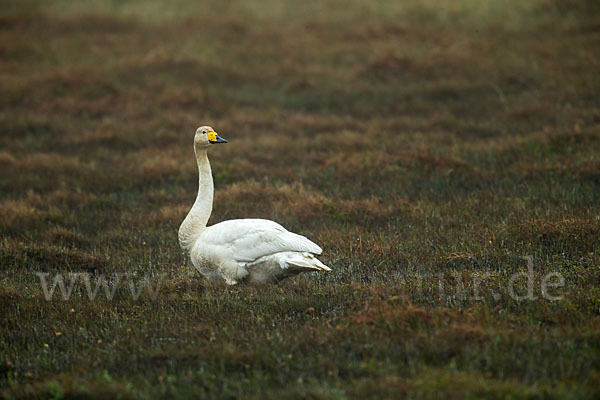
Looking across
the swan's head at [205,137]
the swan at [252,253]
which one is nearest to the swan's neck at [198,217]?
the swan at [252,253]

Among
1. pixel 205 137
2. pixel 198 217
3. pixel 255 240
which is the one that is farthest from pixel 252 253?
pixel 205 137

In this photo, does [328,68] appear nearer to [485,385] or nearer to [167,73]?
[167,73]

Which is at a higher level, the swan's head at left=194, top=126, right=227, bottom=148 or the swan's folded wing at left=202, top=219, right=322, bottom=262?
the swan's head at left=194, top=126, right=227, bottom=148

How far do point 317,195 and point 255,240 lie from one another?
340 cm

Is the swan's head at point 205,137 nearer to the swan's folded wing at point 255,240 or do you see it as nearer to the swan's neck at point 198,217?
the swan's neck at point 198,217

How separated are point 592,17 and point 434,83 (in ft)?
22.7

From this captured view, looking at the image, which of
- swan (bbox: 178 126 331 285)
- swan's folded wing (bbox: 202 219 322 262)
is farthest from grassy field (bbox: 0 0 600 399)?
swan's folded wing (bbox: 202 219 322 262)

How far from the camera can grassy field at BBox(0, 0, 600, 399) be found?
5.35m

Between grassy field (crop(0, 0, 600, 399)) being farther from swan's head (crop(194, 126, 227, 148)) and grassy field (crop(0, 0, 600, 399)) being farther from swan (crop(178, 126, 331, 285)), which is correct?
swan's head (crop(194, 126, 227, 148))

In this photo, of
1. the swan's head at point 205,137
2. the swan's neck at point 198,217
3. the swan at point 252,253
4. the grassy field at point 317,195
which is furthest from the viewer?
the swan's head at point 205,137

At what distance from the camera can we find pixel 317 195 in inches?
407

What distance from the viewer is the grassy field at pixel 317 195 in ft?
17.6

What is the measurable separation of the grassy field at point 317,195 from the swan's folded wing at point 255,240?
1.32 feet

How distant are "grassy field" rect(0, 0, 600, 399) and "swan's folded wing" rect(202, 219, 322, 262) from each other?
40 centimetres
